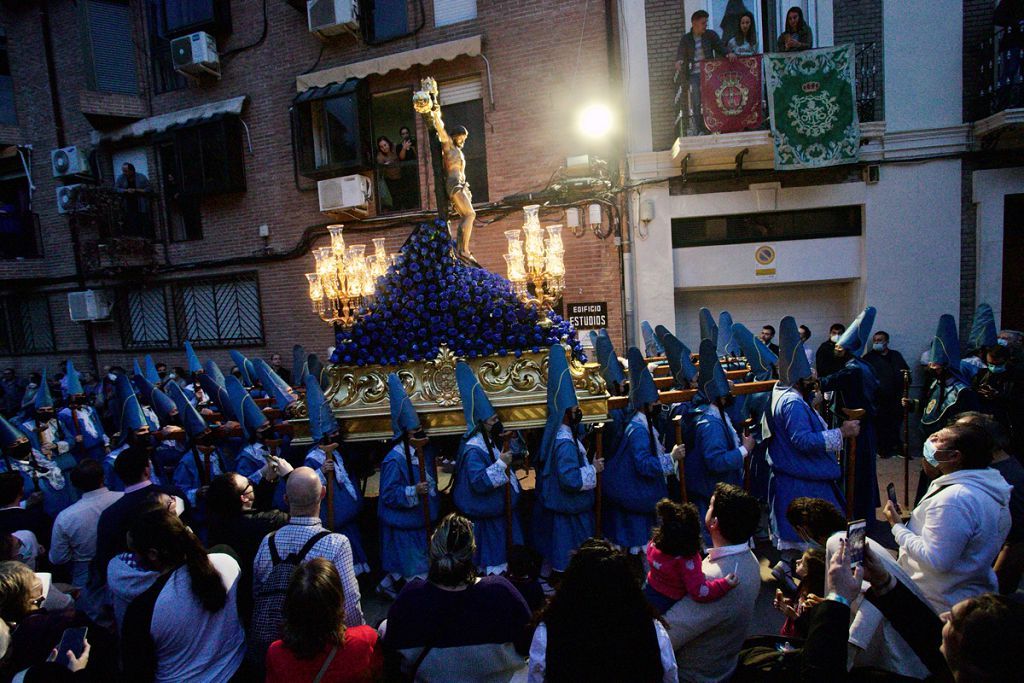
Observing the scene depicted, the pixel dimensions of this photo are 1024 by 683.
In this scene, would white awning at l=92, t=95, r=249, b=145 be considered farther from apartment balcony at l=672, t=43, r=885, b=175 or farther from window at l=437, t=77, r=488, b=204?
apartment balcony at l=672, t=43, r=885, b=175

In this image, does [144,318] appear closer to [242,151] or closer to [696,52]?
[242,151]

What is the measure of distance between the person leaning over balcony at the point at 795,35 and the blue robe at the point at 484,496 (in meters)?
7.49

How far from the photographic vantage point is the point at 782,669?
2119 millimetres

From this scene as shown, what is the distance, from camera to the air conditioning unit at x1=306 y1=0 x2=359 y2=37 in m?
9.63


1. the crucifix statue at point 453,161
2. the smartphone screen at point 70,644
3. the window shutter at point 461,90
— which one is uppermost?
the window shutter at point 461,90

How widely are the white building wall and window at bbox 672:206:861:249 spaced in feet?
4.54

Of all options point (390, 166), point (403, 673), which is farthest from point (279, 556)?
point (390, 166)

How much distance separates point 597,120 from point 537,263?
4.58 metres

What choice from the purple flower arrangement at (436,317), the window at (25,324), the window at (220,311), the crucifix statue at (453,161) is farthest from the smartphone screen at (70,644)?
the window at (25,324)

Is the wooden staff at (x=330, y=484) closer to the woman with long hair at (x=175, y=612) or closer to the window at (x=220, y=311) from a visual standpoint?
the woman with long hair at (x=175, y=612)

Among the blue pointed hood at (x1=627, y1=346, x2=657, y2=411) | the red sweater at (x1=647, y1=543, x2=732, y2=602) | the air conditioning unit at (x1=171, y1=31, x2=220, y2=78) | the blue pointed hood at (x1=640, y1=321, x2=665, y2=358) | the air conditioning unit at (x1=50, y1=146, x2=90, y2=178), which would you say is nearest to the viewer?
the red sweater at (x1=647, y1=543, x2=732, y2=602)

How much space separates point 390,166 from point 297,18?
3.41 meters

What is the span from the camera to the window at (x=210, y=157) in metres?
10.6

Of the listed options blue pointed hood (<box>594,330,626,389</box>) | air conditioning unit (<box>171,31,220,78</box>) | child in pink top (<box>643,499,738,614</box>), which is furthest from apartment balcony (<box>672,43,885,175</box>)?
air conditioning unit (<box>171,31,220,78</box>)
